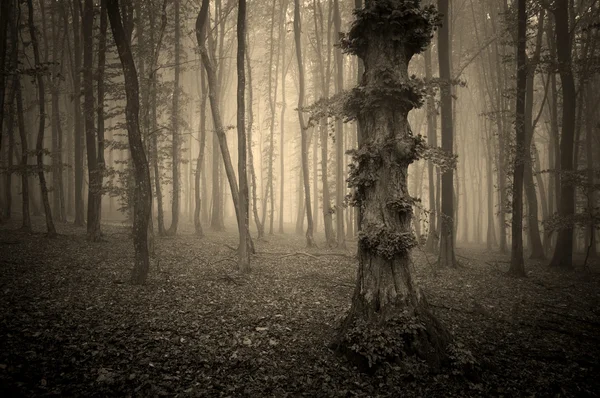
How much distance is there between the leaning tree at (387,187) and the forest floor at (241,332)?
61 centimetres

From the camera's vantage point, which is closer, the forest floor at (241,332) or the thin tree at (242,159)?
the forest floor at (241,332)

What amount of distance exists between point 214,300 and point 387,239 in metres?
4.85

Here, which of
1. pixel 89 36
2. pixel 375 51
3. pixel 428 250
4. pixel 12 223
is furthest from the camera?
pixel 428 250

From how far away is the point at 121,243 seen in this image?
13438 millimetres

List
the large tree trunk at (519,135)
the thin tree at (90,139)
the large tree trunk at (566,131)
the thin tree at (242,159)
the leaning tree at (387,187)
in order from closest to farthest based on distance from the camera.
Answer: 1. the leaning tree at (387,187)
2. the thin tree at (242,159)
3. the large tree trunk at (519,135)
4. the thin tree at (90,139)
5. the large tree trunk at (566,131)

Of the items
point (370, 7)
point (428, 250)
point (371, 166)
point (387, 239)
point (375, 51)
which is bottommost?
point (428, 250)

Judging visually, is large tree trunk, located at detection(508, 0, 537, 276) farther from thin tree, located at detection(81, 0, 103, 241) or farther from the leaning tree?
thin tree, located at detection(81, 0, 103, 241)

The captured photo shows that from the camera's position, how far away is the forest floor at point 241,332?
4.30 m

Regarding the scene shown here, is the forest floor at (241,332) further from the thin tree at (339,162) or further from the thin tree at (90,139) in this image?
the thin tree at (339,162)

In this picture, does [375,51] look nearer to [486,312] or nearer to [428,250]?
[486,312]

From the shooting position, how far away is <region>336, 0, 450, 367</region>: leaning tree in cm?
504

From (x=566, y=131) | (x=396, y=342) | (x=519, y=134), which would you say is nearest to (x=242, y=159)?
(x=396, y=342)

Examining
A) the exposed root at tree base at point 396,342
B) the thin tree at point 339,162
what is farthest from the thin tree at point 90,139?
the exposed root at tree base at point 396,342

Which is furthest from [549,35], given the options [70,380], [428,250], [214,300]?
[70,380]
